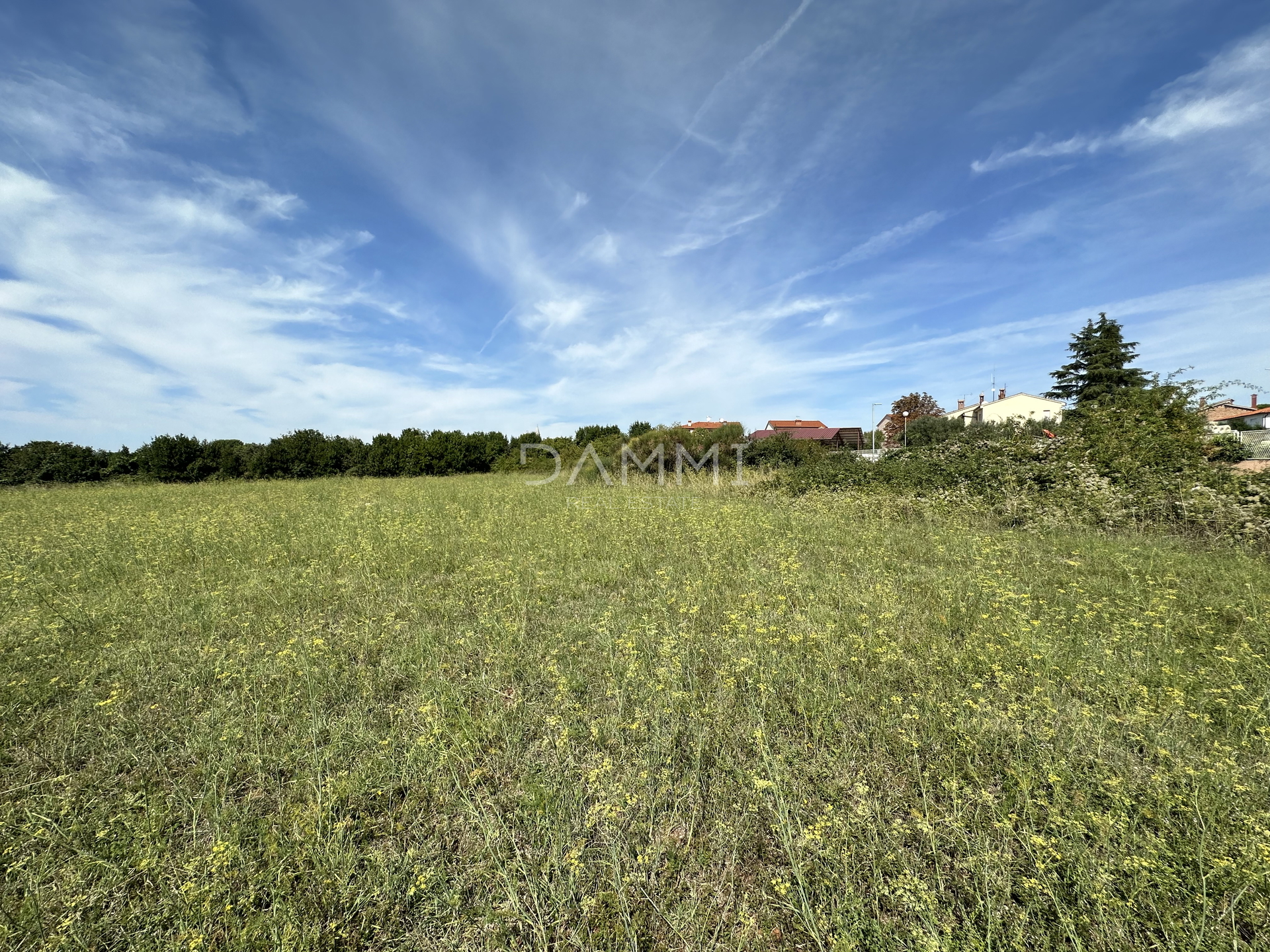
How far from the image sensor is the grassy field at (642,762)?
1.58 metres

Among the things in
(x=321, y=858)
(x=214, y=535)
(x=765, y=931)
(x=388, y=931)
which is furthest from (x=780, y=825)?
(x=214, y=535)

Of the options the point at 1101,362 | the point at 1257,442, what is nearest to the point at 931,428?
the point at 1101,362

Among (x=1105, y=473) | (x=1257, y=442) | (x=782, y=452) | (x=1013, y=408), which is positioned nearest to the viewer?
(x=1105, y=473)

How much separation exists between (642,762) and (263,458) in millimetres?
23939

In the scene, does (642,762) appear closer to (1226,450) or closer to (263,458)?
(1226,450)

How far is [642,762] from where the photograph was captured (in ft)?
7.27

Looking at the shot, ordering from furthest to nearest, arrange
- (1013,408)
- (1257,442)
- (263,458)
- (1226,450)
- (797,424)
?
(797,424), (1013,408), (263,458), (1257,442), (1226,450)

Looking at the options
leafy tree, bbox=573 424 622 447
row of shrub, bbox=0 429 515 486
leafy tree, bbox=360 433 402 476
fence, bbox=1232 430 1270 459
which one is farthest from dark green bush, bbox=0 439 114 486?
fence, bbox=1232 430 1270 459

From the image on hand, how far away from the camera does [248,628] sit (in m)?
3.73

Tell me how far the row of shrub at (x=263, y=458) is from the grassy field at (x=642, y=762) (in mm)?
18019

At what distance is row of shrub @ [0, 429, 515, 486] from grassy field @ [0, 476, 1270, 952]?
59.1ft

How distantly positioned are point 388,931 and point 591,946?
70cm

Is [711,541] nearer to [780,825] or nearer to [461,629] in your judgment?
[461,629]

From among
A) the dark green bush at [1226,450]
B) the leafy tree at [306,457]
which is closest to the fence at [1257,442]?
the dark green bush at [1226,450]
